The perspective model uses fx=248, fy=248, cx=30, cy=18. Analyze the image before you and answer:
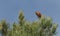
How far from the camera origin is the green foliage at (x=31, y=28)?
426cm

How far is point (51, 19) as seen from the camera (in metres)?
4.40

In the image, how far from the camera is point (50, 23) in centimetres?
441

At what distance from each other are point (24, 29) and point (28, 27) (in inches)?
3.3

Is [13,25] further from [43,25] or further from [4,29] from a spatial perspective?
[43,25]

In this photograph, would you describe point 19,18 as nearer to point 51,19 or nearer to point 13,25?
point 13,25

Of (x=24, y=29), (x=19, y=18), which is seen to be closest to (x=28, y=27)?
(x=24, y=29)

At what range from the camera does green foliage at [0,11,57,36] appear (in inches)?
168

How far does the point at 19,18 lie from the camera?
15.0 ft

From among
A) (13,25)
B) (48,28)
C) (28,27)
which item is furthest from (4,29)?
(48,28)

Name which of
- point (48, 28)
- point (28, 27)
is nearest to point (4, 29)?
point (28, 27)

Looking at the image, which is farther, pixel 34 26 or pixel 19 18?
pixel 19 18

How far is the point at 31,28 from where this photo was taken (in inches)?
167

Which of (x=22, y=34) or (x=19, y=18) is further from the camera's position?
(x=19, y=18)

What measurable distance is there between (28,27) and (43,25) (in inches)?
10.7
